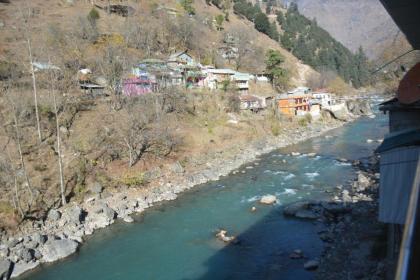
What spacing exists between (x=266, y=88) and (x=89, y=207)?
31011 mm

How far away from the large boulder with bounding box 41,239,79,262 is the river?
28 centimetres

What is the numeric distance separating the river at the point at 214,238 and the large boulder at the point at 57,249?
28 cm

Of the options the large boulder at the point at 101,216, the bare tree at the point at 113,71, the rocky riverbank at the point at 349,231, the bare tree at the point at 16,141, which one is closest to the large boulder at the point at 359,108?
the rocky riverbank at the point at 349,231

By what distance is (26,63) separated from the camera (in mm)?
25875

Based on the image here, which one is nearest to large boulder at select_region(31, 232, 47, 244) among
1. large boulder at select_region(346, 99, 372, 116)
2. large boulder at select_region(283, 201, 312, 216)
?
large boulder at select_region(283, 201, 312, 216)

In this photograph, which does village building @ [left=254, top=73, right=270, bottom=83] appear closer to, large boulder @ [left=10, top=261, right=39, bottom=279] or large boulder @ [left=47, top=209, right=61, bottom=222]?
large boulder @ [left=47, top=209, right=61, bottom=222]

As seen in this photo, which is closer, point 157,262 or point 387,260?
point 387,260

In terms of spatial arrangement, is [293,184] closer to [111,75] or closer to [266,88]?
[111,75]

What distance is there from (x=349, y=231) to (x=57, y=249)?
30.4 ft

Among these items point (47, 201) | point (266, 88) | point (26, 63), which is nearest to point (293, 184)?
point (47, 201)

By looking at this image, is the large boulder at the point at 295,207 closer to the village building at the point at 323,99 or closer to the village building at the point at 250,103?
the village building at the point at 250,103

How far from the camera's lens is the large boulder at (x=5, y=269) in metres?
10.4

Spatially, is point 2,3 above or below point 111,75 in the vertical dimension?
above

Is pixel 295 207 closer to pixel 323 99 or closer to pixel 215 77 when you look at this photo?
pixel 215 77
